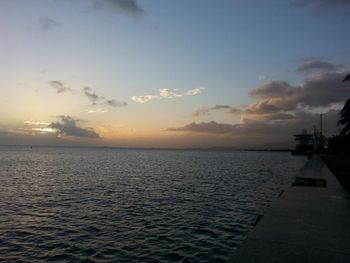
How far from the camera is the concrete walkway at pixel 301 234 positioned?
28.9ft

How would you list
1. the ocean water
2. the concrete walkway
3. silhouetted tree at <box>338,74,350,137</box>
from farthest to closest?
silhouetted tree at <box>338,74,350,137</box> → the ocean water → the concrete walkway

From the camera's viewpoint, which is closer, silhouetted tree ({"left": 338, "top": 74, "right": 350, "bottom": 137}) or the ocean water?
the ocean water

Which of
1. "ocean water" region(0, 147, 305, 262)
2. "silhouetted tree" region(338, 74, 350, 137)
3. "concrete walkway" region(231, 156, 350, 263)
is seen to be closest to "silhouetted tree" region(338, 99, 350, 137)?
"silhouetted tree" region(338, 74, 350, 137)

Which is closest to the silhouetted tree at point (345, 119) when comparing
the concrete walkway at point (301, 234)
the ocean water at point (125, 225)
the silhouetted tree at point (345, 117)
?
the silhouetted tree at point (345, 117)

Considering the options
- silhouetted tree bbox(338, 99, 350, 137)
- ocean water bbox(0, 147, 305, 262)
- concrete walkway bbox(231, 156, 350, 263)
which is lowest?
ocean water bbox(0, 147, 305, 262)

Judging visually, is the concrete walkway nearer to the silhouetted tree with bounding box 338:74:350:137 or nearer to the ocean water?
the ocean water

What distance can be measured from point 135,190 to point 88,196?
17.7 feet

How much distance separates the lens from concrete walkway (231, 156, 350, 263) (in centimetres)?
880

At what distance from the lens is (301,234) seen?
11148 mm

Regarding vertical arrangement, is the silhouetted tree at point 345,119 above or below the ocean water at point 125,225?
above

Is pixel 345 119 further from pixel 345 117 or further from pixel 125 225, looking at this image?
pixel 125 225

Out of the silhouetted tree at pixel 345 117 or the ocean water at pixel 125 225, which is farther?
the silhouetted tree at pixel 345 117

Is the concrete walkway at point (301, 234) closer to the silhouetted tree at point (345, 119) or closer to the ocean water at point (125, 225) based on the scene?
the ocean water at point (125, 225)

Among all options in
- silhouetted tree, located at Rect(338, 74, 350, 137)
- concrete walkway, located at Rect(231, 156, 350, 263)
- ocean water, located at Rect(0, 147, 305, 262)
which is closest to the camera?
concrete walkway, located at Rect(231, 156, 350, 263)
